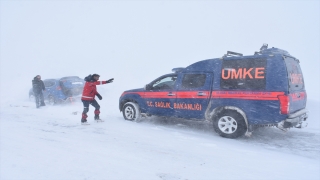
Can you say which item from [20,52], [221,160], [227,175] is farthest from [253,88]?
[20,52]

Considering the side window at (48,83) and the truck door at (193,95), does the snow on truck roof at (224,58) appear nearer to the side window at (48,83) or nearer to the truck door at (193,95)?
the truck door at (193,95)

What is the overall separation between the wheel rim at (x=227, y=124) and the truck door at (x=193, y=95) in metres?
0.53

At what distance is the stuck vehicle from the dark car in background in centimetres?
644

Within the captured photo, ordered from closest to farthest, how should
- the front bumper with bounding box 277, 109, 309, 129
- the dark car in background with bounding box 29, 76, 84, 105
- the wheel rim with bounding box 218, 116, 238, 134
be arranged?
the front bumper with bounding box 277, 109, 309, 129
the wheel rim with bounding box 218, 116, 238, 134
the dark car in background with bounding box 29, 76, 84, 105

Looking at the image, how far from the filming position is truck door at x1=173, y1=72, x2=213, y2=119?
603 cm

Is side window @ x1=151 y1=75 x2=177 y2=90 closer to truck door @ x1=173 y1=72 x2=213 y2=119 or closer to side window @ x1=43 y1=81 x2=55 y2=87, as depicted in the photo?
truck door @ x1=173 y1=72 x2=213 y2=119

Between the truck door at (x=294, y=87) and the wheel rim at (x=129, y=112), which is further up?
the truck door at (x=294, y=87)

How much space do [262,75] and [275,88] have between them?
15.7 inches

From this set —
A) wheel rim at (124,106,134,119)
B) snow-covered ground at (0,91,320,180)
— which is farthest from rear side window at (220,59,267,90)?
wheel rim at (124,106,134,119)

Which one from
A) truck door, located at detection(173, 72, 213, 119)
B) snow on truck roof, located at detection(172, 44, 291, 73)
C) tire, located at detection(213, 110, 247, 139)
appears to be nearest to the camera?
snow on truck roof, located at detection(172, 44, 291, 73)

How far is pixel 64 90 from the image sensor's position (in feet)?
39.0

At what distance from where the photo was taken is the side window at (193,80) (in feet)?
20.2

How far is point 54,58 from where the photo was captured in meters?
45.8

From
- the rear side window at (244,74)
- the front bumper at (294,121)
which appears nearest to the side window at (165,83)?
the rear side window at (244,74)
